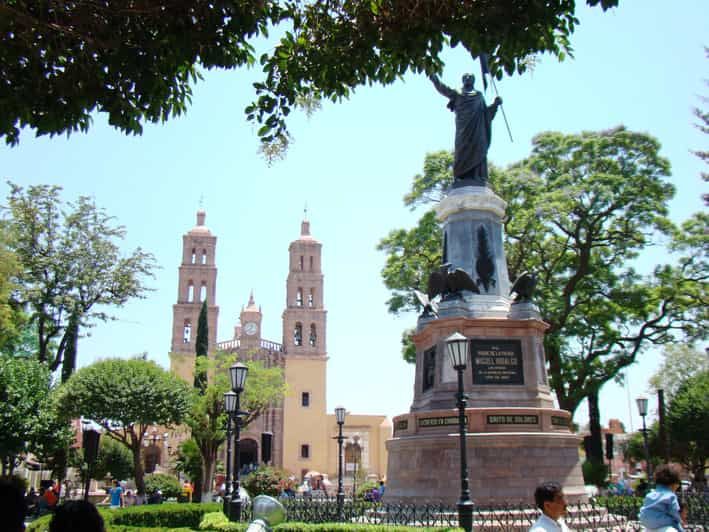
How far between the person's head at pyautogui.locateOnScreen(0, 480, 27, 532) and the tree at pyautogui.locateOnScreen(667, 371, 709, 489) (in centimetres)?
3745

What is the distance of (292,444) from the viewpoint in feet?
187

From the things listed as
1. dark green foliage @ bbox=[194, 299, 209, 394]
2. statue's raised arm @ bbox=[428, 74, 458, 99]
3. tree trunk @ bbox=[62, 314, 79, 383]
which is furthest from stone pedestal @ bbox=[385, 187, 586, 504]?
tree trunk @ bbox=[62, 314, 79, 383]

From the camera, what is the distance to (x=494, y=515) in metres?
10.4

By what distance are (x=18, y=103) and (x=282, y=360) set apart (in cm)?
5407

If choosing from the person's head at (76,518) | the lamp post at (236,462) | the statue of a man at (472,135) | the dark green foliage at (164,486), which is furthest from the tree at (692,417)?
the person's head at (76,518)

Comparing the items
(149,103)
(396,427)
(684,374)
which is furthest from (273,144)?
(684,374)

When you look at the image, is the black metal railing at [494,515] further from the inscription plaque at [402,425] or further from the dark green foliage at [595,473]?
the dark green foliage at [595,473]

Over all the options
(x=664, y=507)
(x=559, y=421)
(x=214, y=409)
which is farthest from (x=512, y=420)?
(x=214, y=409)

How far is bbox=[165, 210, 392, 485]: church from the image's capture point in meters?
56.4

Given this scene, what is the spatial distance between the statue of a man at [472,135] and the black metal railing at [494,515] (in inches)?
283

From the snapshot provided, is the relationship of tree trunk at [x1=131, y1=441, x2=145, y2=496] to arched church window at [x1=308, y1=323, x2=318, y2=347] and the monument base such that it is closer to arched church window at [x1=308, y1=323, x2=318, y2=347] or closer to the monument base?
the monument base

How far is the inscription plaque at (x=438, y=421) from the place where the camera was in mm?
12203

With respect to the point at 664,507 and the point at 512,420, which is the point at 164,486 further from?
the point at 664,507

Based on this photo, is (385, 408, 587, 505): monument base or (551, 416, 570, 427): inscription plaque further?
(551, 416, 570, 427): inscription plaque
